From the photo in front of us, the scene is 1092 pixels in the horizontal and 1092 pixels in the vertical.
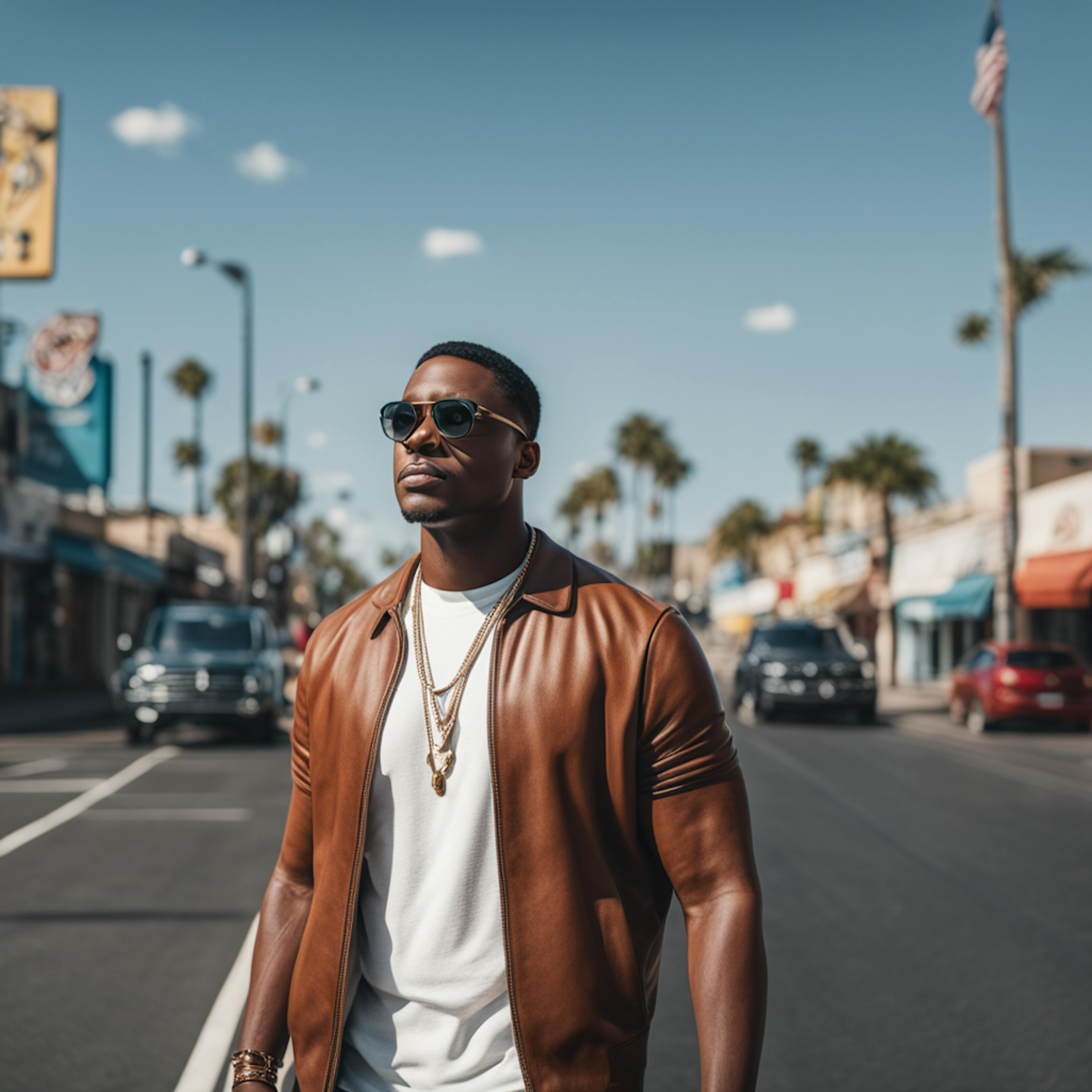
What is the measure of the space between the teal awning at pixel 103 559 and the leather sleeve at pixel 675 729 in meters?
33.4

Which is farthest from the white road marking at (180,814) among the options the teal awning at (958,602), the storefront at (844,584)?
the storefront at (844,584)

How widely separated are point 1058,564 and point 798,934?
22.0m

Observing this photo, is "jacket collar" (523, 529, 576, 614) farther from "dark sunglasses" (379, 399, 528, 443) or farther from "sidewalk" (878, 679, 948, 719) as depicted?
"sidewalk" (878, 679, 948, 719)

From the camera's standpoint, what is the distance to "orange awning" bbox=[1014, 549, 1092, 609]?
25281mm

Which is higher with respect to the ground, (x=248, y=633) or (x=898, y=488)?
(x=898, y=488)

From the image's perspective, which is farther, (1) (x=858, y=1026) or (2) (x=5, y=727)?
(2) (x=5, y=727)

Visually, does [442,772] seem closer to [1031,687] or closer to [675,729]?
[675,729]

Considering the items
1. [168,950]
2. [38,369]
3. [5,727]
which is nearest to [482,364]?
[168,950]

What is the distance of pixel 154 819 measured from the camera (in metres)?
10.8

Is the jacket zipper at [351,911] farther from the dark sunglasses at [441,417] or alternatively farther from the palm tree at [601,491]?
the palm tree at [601,491]

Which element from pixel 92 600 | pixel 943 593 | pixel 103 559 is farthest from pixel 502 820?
pixel 92 600

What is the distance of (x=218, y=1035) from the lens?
5117 mm

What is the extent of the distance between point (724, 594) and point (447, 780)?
8960cm

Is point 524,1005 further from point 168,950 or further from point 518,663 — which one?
point 168,950
